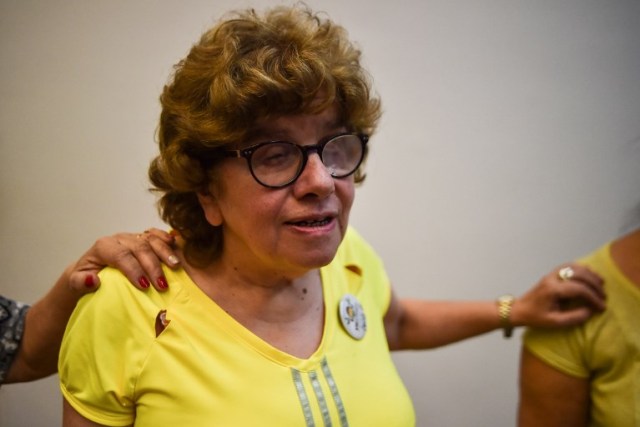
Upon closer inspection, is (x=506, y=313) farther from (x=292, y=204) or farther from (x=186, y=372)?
(x=186, y=372)

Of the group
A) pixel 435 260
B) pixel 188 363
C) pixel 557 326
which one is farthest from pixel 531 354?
pixel 435 260

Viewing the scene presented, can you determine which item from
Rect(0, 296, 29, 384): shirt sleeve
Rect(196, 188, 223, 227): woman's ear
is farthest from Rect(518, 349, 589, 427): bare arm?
Rect(0, 296, 29, 384): shirt sleeve

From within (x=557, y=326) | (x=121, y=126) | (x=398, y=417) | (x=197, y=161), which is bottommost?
(x=398, y=417)

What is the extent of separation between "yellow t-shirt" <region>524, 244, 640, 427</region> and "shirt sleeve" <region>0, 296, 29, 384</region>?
1175mm

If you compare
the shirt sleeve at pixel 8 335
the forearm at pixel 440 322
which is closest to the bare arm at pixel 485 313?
the forearm at pixel 440 322

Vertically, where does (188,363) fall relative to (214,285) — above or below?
below

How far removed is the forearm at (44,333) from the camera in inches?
46.6

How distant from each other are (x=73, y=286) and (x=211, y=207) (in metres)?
0.31

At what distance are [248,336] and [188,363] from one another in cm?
13

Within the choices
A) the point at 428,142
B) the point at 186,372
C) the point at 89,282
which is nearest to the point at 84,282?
the point at 89,282

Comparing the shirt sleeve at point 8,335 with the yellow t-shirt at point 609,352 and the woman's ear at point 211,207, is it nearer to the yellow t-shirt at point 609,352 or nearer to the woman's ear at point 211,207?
the woman's ear at point 211,207

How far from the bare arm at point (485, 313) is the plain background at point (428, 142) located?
0.48 metres

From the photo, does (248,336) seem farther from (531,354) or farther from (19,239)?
(19,239)

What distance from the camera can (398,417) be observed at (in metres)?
1.17
